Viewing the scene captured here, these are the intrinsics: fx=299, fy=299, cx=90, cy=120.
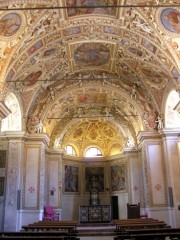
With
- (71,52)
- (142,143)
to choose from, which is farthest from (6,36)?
(142,143)

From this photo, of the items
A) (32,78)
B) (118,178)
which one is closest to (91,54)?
(32,78)

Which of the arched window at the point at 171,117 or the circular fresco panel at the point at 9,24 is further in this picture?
the arched window at the point at 171,117

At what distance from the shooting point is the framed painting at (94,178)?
2538cm

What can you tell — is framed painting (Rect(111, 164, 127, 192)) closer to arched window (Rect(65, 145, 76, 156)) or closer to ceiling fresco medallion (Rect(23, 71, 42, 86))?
arched window (Rect(65, 145, 76, 156))

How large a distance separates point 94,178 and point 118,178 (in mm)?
2111

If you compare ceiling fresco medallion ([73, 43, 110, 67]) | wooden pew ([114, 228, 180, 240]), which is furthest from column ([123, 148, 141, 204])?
wooden pew ([114, 228, 180, 240])

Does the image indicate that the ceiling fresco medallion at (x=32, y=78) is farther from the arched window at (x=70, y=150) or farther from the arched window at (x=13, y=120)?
the arched window at (x=70, y=150)

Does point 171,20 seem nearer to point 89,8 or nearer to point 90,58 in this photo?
point 89,8

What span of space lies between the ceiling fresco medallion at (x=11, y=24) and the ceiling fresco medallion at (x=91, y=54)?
4043 millimetres

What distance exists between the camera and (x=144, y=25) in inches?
501

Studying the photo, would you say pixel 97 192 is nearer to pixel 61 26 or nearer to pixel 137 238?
pixel 61 26

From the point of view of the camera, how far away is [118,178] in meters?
24.9

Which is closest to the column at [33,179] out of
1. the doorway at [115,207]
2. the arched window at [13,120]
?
the arched window at [13,120]

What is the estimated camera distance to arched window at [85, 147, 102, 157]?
26969mm
